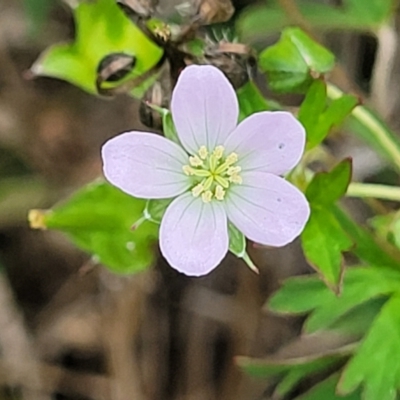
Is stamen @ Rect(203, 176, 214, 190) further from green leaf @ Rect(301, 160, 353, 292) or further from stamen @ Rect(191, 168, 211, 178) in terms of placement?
green leaf @ Rect(301, 160, 353, 292)

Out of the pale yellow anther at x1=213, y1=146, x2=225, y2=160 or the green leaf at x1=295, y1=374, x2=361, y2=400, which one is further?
the green leaf at x1=295, y1=374, x2=361, y2=400

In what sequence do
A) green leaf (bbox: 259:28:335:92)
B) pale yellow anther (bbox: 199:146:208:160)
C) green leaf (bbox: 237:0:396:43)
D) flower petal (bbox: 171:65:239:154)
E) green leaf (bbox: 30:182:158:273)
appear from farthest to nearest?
green leaf (bbox: 237:0:396:43)
green leaf (bbox: 30:182:158:273)
green leaf (bbox: 259:28:335:92)
pale yellow anther (bbox: 199:146:208:160)
flower petal (bbox: 171:65:239:154)

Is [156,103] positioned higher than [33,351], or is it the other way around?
[156,103]

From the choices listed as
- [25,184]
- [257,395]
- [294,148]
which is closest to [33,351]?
[25,184]

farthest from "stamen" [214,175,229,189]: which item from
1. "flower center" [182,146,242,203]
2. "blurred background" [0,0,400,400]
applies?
"blurred background" [0,0,400,400]

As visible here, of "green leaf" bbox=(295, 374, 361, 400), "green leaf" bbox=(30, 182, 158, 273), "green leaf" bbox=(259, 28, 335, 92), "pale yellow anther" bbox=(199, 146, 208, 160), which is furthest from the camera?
"green leaf" bbox=(295, 374, 361, 400)

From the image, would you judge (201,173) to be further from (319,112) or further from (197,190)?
(319,112)

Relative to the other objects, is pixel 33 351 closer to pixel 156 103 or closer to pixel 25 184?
pixel 25 184

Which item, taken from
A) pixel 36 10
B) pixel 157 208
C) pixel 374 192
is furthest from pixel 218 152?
pixel 36 10
